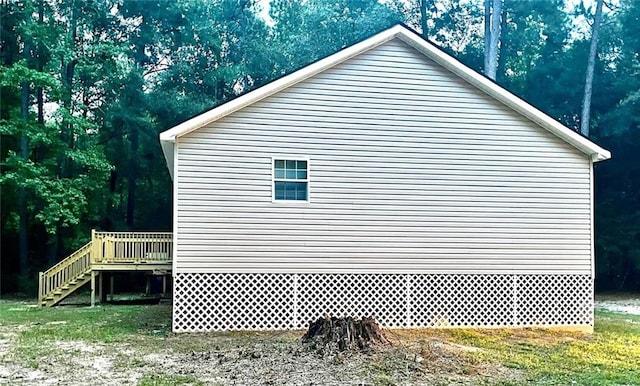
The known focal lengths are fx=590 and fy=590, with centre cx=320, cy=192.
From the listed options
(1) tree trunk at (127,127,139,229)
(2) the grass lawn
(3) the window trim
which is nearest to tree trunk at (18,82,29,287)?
(1) tree trunk at (127,127,139,229)

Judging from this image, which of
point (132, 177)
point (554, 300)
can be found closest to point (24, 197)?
point (132, 177)

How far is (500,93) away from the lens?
39.7 ft

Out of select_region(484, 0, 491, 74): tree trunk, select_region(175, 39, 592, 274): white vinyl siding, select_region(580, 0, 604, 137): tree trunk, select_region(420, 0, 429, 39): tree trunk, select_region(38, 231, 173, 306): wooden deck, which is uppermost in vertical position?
select_region(420, 0, 429, 39): tree trunk

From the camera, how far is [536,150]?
1234 centimetres

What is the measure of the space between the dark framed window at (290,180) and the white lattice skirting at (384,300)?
156cm

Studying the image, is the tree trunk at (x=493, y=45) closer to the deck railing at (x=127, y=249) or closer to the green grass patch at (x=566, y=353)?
the green grass patch at (x=566, y=353)

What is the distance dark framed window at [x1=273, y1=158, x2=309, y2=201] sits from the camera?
37.7ft

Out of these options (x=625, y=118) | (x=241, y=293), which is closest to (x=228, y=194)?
(x=241, y=293)

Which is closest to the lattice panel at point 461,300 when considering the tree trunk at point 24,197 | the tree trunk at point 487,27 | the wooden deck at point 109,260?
the wooden deck at point 109,260

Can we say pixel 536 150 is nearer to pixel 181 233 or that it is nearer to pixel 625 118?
pixel 181 233

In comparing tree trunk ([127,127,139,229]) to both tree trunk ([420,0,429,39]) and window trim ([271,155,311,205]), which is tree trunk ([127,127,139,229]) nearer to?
tree trunk ([420,0,429,39])

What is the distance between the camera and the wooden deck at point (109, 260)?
1622 centimetres

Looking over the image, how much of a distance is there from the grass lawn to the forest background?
12.9 meters

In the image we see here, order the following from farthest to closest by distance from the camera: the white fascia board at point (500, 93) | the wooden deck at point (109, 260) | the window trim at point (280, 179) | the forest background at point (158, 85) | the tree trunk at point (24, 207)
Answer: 1. the forest background at point (158, 85)
2. the tree trunk at point (24, 207)
3. the wooden deck at point (109, 260)
4. the white fascia board at point (500, 93)
5. the window trim at point (280, 179)
